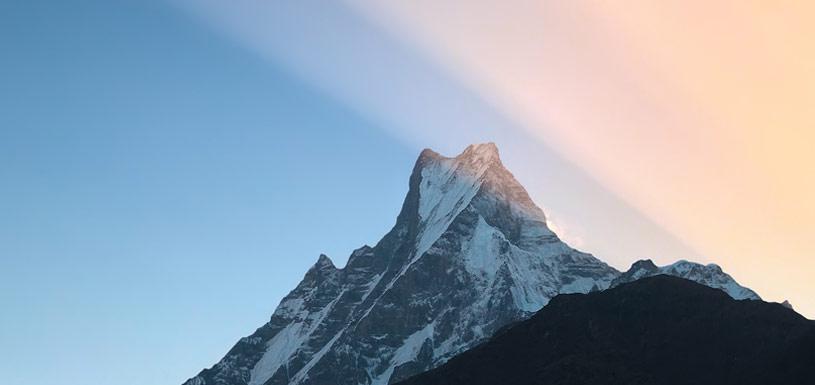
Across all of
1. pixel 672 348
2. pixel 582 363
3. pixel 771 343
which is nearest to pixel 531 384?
pixel 582 363

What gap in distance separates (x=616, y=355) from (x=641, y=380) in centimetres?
1027

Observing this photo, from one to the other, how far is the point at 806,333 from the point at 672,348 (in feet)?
69.1

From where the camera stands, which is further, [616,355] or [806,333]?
[616,355]

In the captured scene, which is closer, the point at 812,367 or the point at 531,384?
the point at 812,367

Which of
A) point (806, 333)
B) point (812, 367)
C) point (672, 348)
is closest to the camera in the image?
point (812, 367)

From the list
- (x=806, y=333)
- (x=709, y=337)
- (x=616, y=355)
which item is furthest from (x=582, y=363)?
(x=806, y=333)

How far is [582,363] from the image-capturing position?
197m

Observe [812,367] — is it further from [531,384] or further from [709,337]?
[531,384]

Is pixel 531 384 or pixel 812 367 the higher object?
pixel 812 367

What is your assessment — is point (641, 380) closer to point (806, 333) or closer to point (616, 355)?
point (616, 355)

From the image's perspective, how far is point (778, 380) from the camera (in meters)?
177

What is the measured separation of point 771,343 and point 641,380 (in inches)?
816

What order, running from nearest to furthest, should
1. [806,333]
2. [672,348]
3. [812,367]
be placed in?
[812,367]
[806,333]
[672,348]

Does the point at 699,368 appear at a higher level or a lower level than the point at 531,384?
higher
